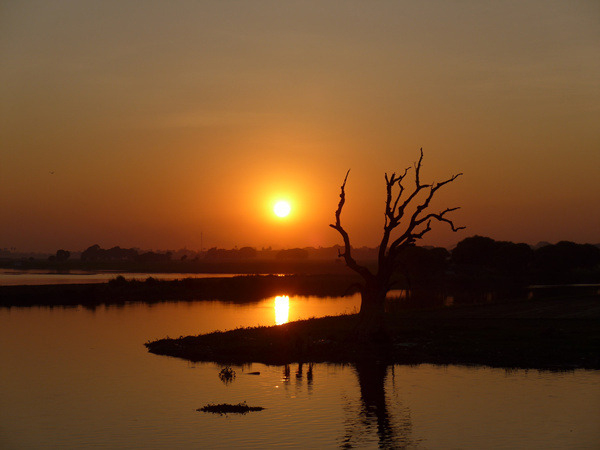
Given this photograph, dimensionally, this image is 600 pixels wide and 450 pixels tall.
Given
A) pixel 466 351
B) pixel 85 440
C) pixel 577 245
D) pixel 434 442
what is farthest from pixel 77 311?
pixel 577 245

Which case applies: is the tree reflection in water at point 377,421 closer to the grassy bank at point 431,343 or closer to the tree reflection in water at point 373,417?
the tree reflection in water at point 373,417

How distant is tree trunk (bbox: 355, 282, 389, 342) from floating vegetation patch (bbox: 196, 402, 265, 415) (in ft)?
41.3

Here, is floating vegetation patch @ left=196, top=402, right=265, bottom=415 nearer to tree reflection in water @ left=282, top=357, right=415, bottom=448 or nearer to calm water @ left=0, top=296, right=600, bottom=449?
calm water @ left=0, top=296, right=600, bottom=449

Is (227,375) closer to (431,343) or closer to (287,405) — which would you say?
(287,405)

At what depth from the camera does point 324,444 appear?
20969mm

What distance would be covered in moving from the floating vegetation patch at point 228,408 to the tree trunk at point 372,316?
1258cm

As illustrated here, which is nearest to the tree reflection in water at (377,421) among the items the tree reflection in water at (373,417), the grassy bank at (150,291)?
the tree reflection in water at (373,417)

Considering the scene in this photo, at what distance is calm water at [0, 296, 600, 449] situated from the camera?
21703 millimetres

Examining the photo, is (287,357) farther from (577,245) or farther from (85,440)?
(577,245)

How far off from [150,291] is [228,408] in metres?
68.3

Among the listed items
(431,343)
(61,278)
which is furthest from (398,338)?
(61,278)

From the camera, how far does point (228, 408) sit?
83.1ft

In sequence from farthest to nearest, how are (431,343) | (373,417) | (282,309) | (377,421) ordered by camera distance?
(282,309)
(431,343)
(373,417)
(377,421)

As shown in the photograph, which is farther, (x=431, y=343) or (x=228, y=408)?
(x=431, y=343)
